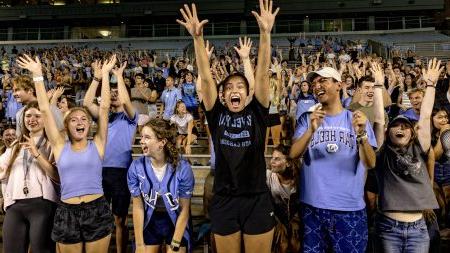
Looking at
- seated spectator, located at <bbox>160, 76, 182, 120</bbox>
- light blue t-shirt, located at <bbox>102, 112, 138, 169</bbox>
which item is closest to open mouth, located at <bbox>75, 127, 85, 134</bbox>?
light blue t-shirt, located at <bbox>102, 112, 138, 169</bbox>

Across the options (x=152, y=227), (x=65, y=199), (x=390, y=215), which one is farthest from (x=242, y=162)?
(x=65, y=199)

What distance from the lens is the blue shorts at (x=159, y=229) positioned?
135 inches

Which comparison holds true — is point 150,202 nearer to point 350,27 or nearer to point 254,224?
point 254,224

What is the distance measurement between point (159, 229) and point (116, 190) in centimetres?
104

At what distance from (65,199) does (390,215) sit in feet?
8.35

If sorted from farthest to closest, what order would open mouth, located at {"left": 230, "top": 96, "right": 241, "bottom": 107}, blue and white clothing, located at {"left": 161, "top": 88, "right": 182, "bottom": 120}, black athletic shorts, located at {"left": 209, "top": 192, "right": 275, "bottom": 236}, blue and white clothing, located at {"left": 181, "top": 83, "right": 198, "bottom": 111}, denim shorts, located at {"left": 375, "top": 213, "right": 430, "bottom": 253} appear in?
blue and white clothing, located at {"left": 181, "top": 83, "right": 198, "bottom": 111} → blue and white clothing, located at {"left": 161, "top": 88, "right": 182, "bottom": 120} → denim shorts, located at {"left": 375, "top": 213, "right": 430, "bottom": 253} → open mouth, located at {"left": 230, "top": 96, "right": 241, "bottom": 107} → black athletic shorts, located at {"left": 209, "top": 192, "right": 275, "bottom": 236}

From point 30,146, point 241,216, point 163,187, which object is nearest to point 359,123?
point 241,216

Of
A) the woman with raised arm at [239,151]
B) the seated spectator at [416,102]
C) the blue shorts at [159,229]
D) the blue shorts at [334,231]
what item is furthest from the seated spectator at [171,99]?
the blue shorts at [334,231]

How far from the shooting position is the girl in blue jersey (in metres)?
3.41

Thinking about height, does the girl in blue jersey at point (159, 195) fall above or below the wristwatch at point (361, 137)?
below

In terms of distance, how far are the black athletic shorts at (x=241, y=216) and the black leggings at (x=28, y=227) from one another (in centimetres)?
151

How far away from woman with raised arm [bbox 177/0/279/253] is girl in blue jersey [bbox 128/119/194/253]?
509 millimetres

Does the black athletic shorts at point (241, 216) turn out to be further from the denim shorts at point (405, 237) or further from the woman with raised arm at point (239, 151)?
the denim shorts at point (405, 237)

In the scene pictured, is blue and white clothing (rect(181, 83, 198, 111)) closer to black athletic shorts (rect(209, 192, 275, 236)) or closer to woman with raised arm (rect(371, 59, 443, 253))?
woman with raised arm (rect(371, 59, 443, 253))
